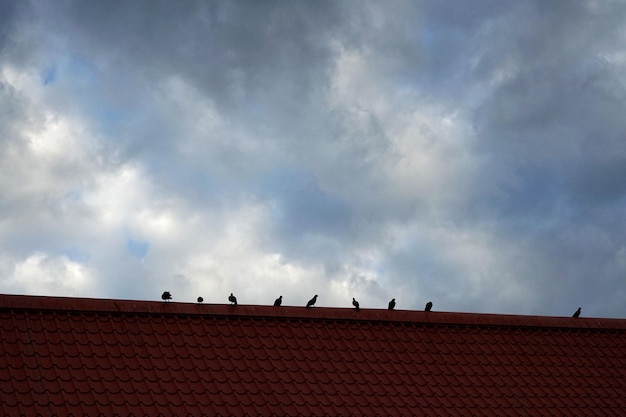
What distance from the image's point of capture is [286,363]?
15578 millimetres

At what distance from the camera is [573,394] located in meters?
16.8

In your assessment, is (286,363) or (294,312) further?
(294,312)

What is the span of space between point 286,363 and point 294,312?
1.69 meters

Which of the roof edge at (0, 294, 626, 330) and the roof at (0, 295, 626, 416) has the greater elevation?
the roof edge at (0, 294, 626, 330)

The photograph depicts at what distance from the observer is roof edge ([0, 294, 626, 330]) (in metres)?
15.5

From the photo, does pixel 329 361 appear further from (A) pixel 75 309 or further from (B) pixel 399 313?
(A) pixel 75 309

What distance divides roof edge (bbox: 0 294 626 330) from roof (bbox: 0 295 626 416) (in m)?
0.03

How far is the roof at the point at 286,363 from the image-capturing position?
13.8 metres

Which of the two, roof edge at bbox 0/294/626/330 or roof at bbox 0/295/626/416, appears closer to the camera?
roof at bbox 0/295/626/416

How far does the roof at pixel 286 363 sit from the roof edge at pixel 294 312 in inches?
1.2

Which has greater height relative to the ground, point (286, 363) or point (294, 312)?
point (294, 312)

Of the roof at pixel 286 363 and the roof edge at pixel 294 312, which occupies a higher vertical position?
the roof edge at pixel 294 312

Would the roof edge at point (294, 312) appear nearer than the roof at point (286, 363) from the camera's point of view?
No

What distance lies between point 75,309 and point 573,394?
9481mm
